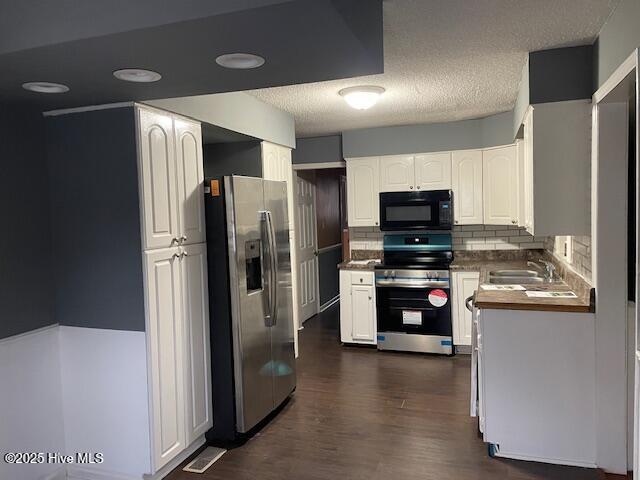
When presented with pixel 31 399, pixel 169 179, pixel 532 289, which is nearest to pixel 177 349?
pixel 31 399

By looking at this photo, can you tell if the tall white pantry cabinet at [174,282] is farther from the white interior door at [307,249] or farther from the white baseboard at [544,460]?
the white interior door at [307,249]

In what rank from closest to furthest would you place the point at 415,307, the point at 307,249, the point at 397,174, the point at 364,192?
the point at 415,307 → the point at 397,174 → the point at 364,192 → the point at 307,249

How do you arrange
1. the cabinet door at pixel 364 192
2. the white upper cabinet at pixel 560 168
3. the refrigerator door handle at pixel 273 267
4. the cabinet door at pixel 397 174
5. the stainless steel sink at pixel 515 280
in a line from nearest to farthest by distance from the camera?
the white upper cabinet at pixel 560 168 < the refrigerator door handle at pixel 273 267 < the stainless steel sink at pixel 515 280 < the cabinet door at pixel 397 174 < the cabinet door at pixel 364 192

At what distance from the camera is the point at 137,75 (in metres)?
2.04

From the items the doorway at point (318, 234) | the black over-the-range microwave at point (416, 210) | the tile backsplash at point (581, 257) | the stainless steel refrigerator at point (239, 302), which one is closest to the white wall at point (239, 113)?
the stainless steel refrigerator at point (239, 302)

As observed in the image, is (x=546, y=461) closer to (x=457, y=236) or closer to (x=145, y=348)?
(x=145, y=348)

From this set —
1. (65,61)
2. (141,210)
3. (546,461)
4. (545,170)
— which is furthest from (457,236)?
(65,61)

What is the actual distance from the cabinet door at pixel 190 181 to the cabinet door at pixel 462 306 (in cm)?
268

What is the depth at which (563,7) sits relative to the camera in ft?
7.13

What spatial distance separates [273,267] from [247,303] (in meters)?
0.38

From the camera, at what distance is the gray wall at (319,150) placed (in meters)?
5.63

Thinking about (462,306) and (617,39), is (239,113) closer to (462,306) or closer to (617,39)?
(617,39)

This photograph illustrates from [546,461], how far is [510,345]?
2.24 ft

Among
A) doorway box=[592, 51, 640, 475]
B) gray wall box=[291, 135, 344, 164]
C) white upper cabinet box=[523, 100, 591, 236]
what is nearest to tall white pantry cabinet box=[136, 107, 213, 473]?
white upper cabinet box=[523, 100, 591, 236]
